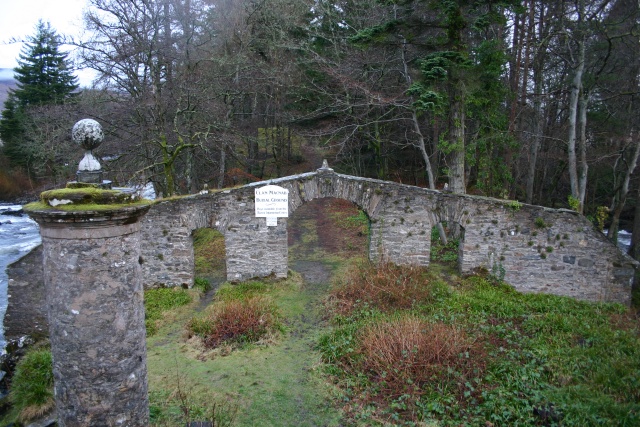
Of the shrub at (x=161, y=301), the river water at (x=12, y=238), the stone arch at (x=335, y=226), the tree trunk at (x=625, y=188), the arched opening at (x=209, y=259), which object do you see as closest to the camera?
the shrub at (x=161, y=301)

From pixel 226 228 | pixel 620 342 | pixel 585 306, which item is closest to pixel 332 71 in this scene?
pixel 226 228

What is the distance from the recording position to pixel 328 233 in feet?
57.5

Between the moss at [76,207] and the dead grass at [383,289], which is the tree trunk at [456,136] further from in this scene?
the moss at [76,207]

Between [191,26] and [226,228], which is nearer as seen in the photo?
[226,228]

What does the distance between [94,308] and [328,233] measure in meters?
13.9

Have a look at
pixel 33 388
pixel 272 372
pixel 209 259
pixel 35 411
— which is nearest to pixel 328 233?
pixel 209 259

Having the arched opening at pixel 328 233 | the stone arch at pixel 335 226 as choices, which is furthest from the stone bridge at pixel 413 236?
the stone arch at pixel 335 226

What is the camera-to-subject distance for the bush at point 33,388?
658 cm

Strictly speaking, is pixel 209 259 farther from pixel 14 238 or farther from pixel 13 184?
pixel 13 184

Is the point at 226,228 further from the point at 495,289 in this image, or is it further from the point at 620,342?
the point at 620,342

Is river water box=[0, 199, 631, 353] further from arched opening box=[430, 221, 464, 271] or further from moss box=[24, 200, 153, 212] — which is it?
moss box=[24, 200, 153, 212]

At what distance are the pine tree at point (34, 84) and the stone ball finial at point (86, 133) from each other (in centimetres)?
2343

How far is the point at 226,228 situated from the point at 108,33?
8.32m

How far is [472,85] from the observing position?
501 inches
